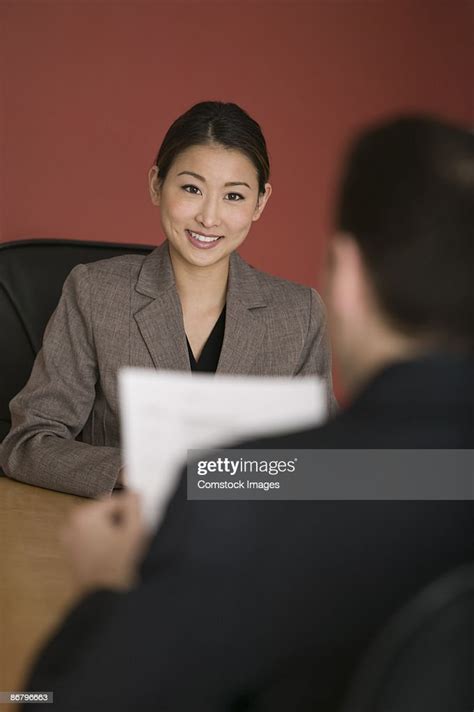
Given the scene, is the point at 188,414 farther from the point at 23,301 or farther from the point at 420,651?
the point at 23,301

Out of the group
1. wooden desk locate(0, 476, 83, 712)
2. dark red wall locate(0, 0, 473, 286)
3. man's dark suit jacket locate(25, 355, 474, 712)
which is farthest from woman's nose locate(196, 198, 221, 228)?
man's dark suit jacket locate(25, 355, 474, 712)

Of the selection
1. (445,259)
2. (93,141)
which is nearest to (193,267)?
(93,141)

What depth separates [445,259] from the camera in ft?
2.03

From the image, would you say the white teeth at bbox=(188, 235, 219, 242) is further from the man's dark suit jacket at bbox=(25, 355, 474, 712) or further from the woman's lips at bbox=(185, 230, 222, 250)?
the man's dark suit jacket at bbox=(25, 355, 474, 712)

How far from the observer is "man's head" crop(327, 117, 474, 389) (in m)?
0.62

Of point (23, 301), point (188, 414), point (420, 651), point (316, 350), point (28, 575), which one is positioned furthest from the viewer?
point (23, 301)

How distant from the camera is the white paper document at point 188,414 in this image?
0.97 m

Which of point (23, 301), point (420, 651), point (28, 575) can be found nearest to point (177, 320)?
point (23, 301)

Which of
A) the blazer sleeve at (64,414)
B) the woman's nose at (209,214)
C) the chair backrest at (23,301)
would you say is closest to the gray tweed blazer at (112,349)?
the blazer sleeve at (64,414)

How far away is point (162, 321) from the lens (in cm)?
171

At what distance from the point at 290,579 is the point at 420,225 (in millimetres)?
246

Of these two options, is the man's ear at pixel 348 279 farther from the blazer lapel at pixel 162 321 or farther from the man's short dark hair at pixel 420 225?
the blazer lapel at pixel 162 321

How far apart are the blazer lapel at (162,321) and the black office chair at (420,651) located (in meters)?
1.14

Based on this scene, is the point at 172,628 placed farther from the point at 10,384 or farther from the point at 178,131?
the point at 10,384
